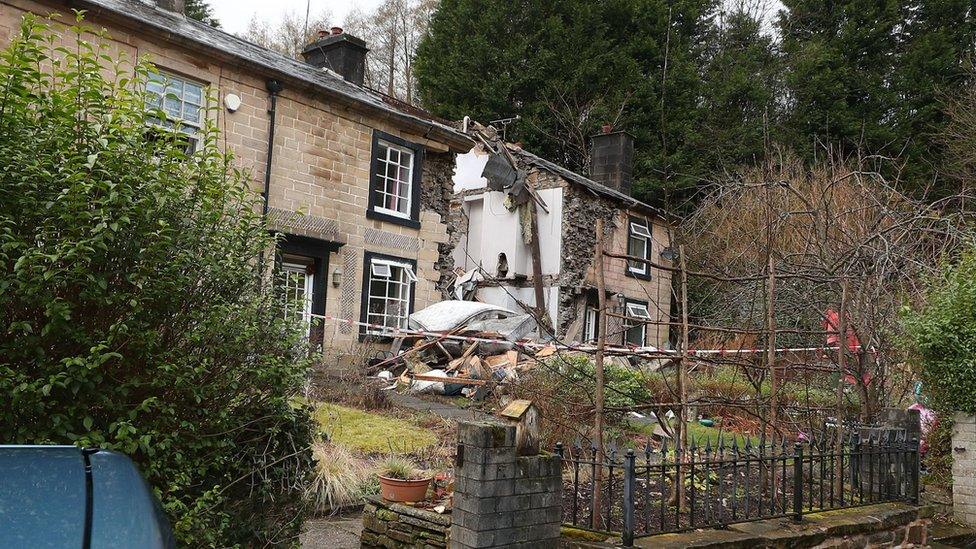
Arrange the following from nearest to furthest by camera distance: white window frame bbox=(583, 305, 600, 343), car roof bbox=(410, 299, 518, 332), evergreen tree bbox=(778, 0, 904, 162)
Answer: car roof bbox=(410, 299, 518, 332)
white window frame bbox=(583, 305, 600, 343)
evergreen tree bbox=(778, 0, 904, 162)

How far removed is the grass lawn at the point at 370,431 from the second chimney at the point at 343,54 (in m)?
10.2

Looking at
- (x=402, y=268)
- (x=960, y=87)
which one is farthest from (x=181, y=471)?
(x=960, y=87)

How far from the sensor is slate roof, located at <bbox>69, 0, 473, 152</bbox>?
12.6m

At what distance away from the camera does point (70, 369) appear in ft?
12.2

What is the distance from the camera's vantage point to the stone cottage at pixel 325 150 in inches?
523

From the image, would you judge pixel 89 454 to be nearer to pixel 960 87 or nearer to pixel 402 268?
pixel 402 268

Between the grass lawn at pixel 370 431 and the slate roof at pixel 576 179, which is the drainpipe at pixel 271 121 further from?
the slate roof at pixel 576 179

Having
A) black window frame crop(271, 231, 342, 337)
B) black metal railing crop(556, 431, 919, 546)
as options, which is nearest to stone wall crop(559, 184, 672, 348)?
black window frame crop(271, 231, 342, 337)

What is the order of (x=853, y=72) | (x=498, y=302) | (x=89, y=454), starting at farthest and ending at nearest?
(x=853, y=72) < (x=498, y=302) < (x=89, y=454)

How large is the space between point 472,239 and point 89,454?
22.0 meters

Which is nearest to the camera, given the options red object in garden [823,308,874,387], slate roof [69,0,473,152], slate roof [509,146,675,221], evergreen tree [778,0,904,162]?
red object in garden [823,308,874,387]

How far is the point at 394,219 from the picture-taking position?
1695 centimetres

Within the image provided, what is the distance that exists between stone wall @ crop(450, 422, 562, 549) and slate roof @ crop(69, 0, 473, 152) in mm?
10574

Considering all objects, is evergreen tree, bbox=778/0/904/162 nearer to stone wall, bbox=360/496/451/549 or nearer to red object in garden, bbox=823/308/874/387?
red object in garden, bbox=823/308/874/387
